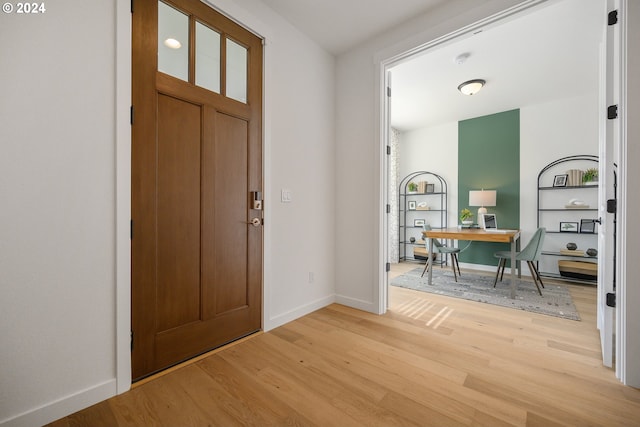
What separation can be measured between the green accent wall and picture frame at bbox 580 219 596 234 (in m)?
0.79

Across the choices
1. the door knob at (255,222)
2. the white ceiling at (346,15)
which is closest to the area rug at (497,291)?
the door knob at (255,222)

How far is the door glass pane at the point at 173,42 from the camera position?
1666 mm

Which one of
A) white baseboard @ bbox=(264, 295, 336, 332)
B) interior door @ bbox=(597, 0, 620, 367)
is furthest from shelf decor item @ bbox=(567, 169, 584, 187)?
white baseboard @ bbox=(264, 295, 336, 332)

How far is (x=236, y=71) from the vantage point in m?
2.09

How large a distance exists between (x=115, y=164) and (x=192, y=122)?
0.54m

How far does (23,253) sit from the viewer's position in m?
1.20

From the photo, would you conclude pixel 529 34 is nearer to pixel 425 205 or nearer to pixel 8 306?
pixel 425 205

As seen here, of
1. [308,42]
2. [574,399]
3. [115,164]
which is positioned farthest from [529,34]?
[115,164]

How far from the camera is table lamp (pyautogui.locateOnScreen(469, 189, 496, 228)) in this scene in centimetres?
452

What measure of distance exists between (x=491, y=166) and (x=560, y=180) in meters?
0.98

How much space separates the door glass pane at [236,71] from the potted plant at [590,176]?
4924 millimetres

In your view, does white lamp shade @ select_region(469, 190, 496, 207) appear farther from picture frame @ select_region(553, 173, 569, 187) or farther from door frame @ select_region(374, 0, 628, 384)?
door frame @ select_region(374, 0, 628, 384)

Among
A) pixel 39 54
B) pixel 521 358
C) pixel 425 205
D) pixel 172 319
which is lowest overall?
pixel 521 358

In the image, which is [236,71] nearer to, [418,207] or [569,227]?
[418,207]
